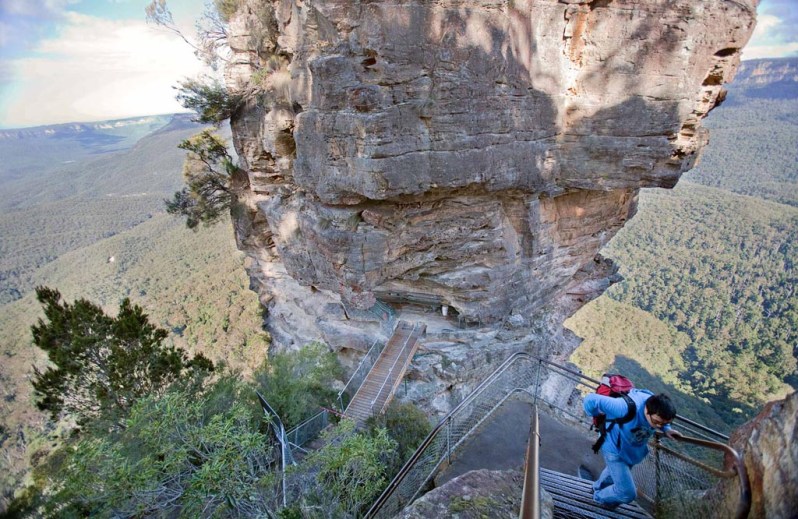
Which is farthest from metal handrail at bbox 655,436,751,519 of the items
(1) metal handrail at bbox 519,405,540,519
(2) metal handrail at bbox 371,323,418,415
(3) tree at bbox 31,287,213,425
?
(3) tree at bbox 31,287,213,425

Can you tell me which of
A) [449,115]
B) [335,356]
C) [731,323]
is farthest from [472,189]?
[731,323]

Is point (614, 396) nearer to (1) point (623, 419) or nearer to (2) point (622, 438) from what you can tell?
(1) point (623, 419)

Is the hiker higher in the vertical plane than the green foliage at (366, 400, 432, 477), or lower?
higher

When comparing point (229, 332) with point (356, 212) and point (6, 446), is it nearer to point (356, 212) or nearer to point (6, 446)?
point (6, 446)

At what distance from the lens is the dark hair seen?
346 cm

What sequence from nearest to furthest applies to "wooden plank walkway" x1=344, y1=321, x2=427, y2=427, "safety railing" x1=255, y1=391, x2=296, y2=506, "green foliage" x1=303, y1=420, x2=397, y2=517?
"green foliage" x1=303, y1=420, x2=397, y2=517 → "safety railing" x1=255, y1=391, x2=296, y2=506 → "wooden plank walkway" x1=344, y1=321, x2=427, y2=427

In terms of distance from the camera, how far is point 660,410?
346 centimetres

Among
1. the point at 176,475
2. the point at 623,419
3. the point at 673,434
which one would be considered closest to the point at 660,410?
the point at 673,434

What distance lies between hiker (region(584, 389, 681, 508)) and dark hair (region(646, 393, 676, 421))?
5 centimetres

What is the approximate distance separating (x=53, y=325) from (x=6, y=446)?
2196 cm

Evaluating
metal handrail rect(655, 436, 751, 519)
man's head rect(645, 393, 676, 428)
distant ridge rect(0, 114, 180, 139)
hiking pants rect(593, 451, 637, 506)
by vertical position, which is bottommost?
hiking pants rect(593, 451, 637, 506)

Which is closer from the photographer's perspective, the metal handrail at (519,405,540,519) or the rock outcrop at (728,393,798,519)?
the metal handrail at (519,405,540,519)

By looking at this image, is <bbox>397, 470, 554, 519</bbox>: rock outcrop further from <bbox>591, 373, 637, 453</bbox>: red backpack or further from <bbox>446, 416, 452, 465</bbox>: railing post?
<bbox>446, 416, 452, 465</bbox>: railing post

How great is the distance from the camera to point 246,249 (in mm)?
17938
